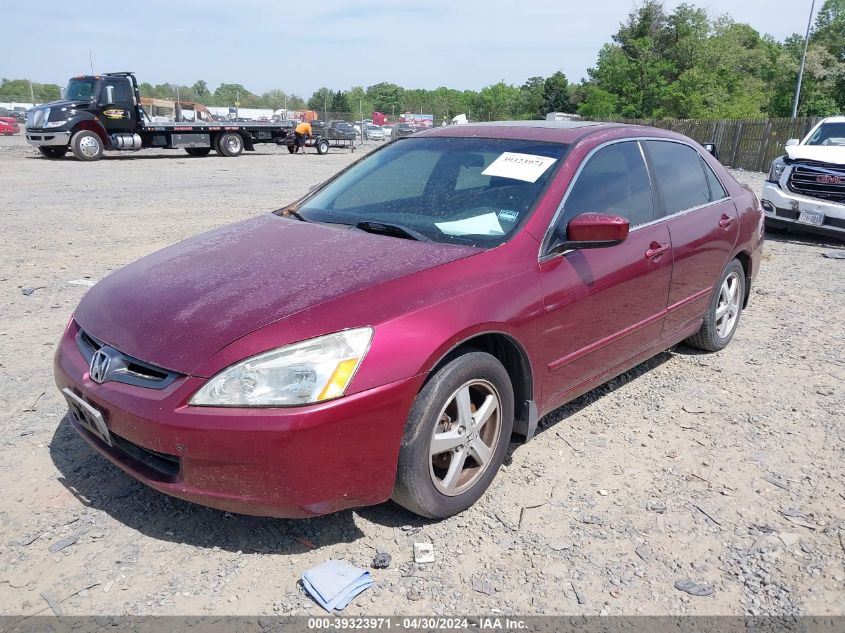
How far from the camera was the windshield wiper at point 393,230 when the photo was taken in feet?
10.5

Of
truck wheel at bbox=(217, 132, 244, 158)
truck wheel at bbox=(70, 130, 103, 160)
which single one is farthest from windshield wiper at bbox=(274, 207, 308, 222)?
truck wheel at bbox=(217, 132, 244, 158)

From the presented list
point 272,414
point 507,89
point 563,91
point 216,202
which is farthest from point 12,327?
point 507,89

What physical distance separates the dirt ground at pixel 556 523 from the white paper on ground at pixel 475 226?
1.18 meters

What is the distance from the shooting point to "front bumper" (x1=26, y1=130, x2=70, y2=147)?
2062cm

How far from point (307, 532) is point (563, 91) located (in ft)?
287

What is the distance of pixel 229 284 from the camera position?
9.30ft

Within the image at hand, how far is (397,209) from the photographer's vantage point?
141 inches

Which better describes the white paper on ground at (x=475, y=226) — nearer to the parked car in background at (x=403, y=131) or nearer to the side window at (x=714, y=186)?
the parked car in background at (x=403, y=131)

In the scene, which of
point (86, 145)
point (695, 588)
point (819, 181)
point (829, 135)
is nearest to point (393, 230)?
point (695, 588)

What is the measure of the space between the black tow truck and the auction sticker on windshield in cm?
2112

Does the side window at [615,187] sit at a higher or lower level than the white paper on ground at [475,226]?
higher

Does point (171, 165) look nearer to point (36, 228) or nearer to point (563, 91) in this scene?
point (36, 228)

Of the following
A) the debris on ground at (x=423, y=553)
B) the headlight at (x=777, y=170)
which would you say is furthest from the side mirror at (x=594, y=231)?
the headlight at (x=777, y=170)

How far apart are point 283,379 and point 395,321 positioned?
467mm
